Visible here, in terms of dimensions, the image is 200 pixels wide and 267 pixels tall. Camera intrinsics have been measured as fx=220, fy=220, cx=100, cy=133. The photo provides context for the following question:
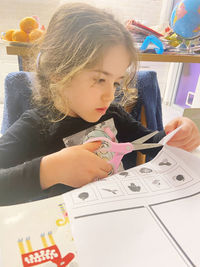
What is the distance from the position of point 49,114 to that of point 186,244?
442 millimetres

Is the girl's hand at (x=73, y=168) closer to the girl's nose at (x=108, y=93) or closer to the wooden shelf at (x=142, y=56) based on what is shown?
the girl's nose at (x=108, y=93)

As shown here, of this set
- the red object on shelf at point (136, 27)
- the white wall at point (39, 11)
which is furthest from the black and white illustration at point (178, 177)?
the white wall at point (39, 11)

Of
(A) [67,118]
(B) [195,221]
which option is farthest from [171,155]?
(A) [67,118]

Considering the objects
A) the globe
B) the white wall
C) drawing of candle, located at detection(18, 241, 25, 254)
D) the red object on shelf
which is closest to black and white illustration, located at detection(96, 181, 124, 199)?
drawing of candle, located at detection(18, 241, 25, 254)

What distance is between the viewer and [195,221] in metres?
0.26

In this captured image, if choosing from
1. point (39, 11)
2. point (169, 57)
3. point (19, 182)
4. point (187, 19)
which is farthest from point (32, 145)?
point (39, 11)

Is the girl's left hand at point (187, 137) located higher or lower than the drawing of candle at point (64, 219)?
lower

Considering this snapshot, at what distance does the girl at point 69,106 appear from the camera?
37 cm

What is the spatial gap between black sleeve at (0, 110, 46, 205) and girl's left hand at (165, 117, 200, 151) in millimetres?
290

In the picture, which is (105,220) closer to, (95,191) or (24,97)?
(95,191)

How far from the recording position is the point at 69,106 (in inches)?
21.6

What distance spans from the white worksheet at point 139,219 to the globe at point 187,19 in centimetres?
75

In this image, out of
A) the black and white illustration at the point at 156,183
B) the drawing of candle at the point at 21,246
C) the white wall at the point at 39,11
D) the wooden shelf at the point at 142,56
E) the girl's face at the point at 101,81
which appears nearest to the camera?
the drawing of candle at the point at 21,246

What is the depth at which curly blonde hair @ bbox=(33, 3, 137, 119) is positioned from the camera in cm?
45
